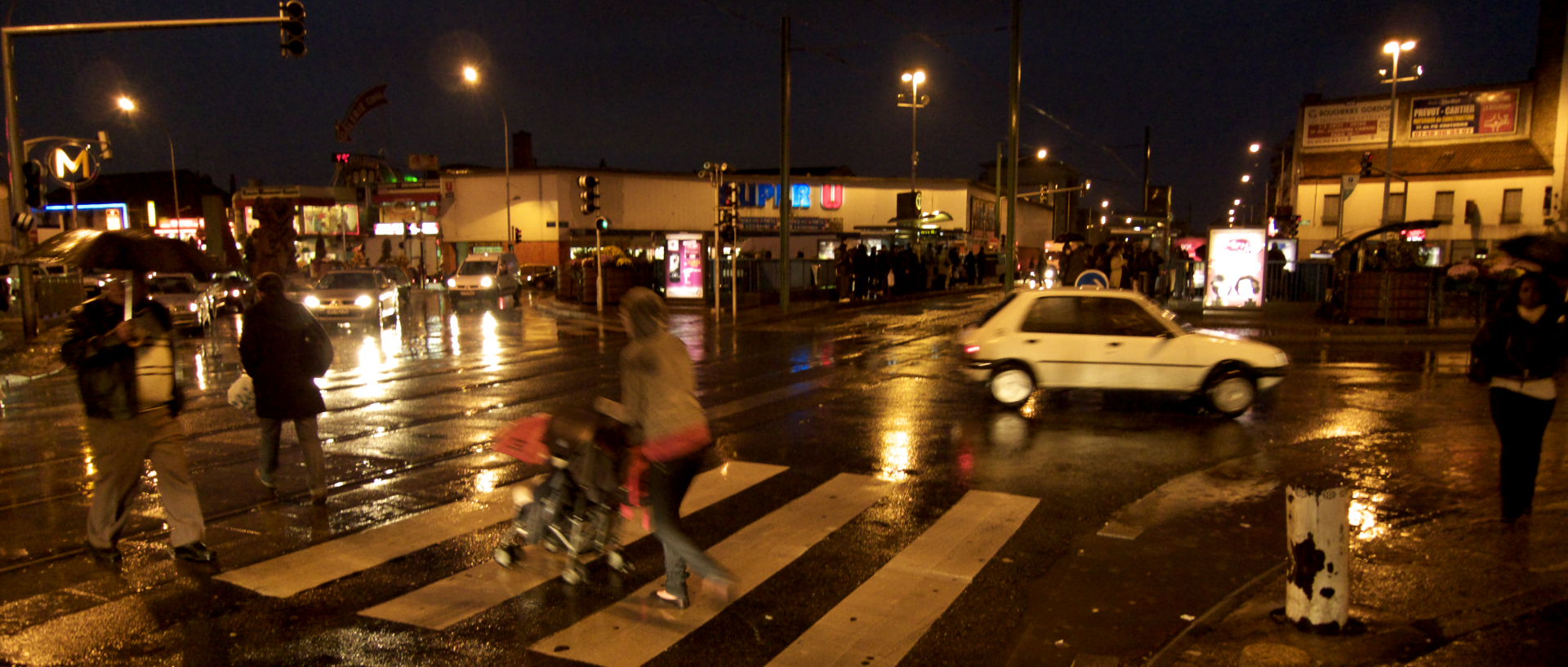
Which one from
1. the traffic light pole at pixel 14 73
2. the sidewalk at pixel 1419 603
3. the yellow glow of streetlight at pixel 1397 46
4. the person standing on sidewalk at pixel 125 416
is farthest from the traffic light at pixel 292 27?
the yellow glow of streetlight at pixel 1397 46

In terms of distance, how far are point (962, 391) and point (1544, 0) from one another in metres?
50.9

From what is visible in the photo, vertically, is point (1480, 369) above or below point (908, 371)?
above

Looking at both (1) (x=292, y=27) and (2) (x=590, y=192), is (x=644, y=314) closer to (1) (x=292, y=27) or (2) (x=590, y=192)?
(1) (x=292, y=27)

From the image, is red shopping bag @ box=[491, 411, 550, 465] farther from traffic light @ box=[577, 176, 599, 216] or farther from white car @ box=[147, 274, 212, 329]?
traffic light @ box=[577, 176, 599, 216]

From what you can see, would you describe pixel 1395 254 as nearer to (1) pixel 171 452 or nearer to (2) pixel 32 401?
(1) pixel 171 452

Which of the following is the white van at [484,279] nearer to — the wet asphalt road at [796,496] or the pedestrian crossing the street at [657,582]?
the wet asphalt road at [796,496]

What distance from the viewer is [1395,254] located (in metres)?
21.1

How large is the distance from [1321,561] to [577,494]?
11.9ft

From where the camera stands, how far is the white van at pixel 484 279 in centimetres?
3406

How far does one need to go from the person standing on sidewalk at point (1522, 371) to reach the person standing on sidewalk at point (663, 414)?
487 centimetres

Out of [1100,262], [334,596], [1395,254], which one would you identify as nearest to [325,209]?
[1100,262]

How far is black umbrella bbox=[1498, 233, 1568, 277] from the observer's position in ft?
20.3

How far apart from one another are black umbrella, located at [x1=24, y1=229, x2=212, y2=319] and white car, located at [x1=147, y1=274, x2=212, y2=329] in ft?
50.0

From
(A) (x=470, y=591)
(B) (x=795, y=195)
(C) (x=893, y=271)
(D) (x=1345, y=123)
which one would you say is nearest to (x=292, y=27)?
(A) (x=470, y=591)
